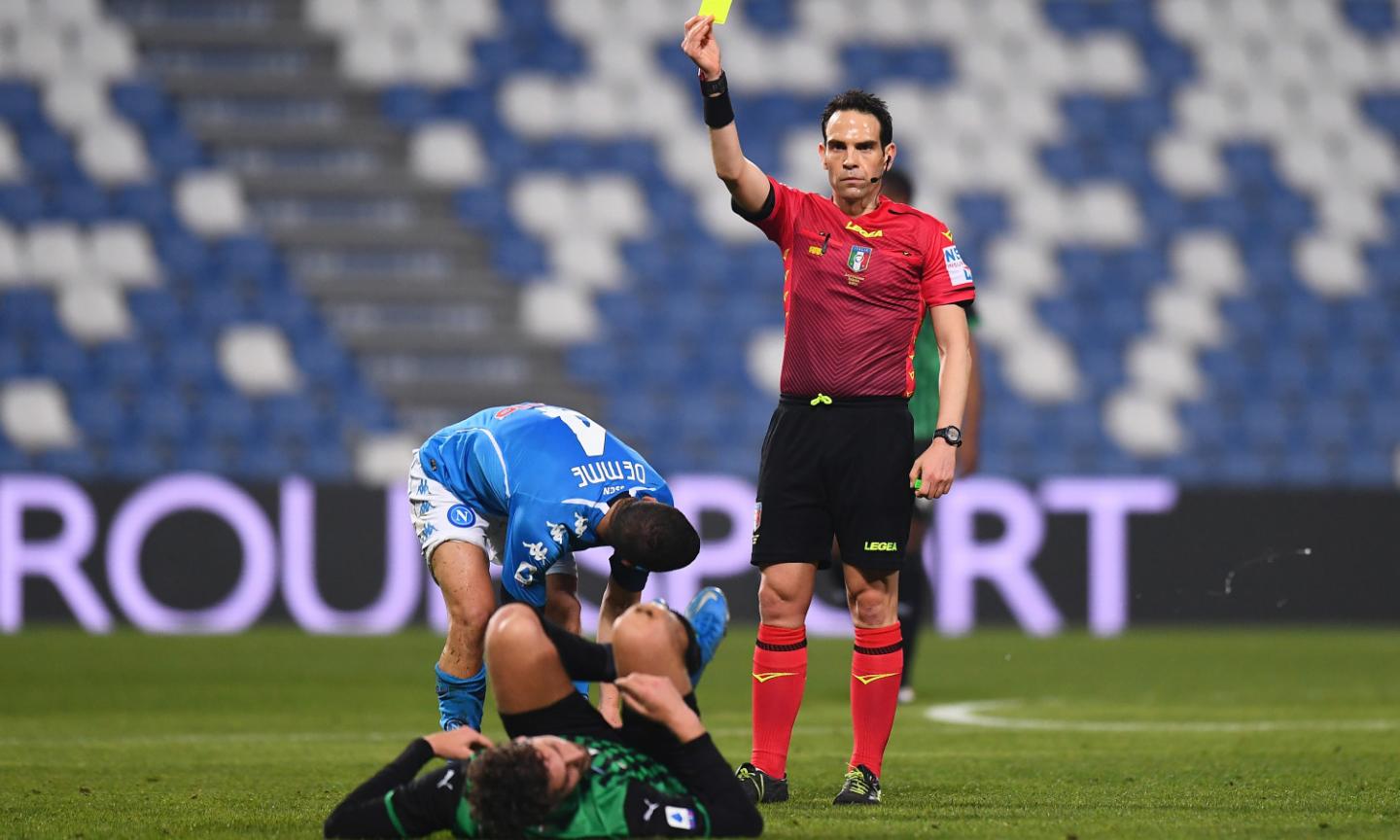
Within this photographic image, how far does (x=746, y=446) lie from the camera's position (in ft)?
49.0

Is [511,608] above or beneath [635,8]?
beneath

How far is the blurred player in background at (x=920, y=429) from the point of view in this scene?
731cm

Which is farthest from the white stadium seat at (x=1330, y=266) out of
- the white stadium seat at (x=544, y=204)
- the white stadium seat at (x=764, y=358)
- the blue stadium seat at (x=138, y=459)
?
the blue stadium seat at (x=138, y=459)

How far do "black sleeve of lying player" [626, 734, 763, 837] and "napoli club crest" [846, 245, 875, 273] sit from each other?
4.79 ft

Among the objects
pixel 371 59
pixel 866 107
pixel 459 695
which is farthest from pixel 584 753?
pixel 371 59

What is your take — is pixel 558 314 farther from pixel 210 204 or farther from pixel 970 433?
pixel 970 433

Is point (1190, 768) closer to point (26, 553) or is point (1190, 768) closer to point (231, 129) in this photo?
point (26, 553)

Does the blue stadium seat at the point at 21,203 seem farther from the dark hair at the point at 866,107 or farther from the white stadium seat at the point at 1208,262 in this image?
the dark hair at the point at 866,107

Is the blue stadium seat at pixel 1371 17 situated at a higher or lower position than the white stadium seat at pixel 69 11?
higher

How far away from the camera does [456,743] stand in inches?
168

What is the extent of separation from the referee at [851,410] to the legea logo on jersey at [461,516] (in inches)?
29.6

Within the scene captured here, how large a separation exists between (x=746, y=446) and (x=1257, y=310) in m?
4.51

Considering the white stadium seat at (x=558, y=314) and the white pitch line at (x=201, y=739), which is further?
the white stadium seat at (x=558, y=314)

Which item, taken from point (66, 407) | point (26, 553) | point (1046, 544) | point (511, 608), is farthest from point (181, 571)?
point (511, 608)
